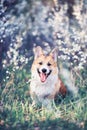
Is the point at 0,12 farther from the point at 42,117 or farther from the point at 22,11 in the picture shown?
the point at 42,117

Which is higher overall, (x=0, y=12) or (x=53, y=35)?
(x=0, y=12)

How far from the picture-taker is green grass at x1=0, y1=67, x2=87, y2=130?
224cm

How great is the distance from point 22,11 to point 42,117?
2.36 feet

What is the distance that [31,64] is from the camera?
2.35m

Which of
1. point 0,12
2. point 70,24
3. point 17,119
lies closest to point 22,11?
point 0,12

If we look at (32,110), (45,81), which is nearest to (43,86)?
(45,81)

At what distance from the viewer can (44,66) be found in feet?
7.50

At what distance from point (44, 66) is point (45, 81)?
0.33ft

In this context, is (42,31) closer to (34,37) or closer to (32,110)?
(34,37)

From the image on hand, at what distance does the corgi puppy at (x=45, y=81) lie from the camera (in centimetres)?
229

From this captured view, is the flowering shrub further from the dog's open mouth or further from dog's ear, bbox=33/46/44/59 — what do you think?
the dog's open mouth

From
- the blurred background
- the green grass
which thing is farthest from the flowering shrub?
the green grass

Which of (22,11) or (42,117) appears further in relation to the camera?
(22,11)

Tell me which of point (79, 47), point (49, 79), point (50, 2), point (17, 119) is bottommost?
point (17, 119)
